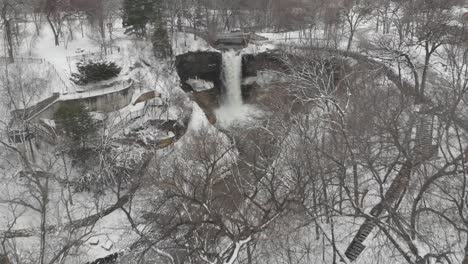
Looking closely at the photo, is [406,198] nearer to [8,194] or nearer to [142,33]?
[8,194]

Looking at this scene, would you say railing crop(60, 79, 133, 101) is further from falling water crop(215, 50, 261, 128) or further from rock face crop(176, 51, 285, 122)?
falling water crop(215, 50, 261, 128)

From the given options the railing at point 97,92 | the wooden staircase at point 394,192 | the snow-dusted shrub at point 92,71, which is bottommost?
the wooden staircase at point 394,192

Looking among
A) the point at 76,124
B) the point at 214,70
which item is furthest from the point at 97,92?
the point at 214,70

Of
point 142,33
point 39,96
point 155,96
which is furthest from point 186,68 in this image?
point 39,96

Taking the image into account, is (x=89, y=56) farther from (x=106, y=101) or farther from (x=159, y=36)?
(x=159, y=36)

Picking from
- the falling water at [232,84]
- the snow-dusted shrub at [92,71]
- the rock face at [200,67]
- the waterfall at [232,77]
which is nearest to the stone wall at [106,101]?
the snow-dusted shrub at [92,71]

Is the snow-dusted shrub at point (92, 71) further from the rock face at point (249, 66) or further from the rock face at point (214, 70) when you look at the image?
the rock face at point (249, 66)
